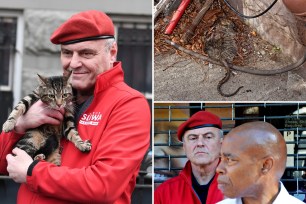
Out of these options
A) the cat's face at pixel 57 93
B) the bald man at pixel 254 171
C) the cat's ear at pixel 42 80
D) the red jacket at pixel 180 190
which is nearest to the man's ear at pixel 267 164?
the bald man at pixel 254 171

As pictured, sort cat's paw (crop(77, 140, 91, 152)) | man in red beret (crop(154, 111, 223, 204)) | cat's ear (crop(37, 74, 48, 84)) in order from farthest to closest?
man in red beret (crop(154, 111, 223, 204)), cat's ear (crop(37, 74, 48, 84)), cat's paw (crop(77, 140, 91, 152))

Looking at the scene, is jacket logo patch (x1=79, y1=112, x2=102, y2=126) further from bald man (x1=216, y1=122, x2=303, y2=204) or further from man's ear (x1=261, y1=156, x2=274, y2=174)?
man's ear (x1=261, y1=156, x2=274, y2=174)

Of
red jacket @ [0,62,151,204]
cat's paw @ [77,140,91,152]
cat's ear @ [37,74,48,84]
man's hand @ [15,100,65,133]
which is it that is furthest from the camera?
cat's ear @ [37,74,48,84]

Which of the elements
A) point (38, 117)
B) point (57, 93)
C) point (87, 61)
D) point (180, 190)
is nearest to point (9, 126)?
point (38, 117)

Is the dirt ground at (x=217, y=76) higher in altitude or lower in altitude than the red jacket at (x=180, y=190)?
higher

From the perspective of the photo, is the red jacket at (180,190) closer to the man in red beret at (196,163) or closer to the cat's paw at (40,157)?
the man in red beret at (196,163)

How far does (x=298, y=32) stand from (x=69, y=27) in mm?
1044

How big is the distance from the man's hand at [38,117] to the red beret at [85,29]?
0.87ft

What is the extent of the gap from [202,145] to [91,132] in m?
0.55

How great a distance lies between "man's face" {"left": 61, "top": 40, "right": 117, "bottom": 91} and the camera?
2.50m

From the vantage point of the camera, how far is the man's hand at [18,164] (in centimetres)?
232

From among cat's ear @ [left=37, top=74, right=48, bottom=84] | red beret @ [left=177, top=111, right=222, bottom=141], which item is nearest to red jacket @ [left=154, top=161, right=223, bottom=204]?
red beret @ [left=177, top=111, right=222, bottom=141]

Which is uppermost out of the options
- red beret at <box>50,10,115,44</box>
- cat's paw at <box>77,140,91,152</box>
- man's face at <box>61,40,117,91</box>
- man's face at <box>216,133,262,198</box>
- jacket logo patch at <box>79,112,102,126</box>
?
red beret at <box>50,10,115,44</box>

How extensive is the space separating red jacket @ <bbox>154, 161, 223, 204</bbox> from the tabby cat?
20.3 inches
